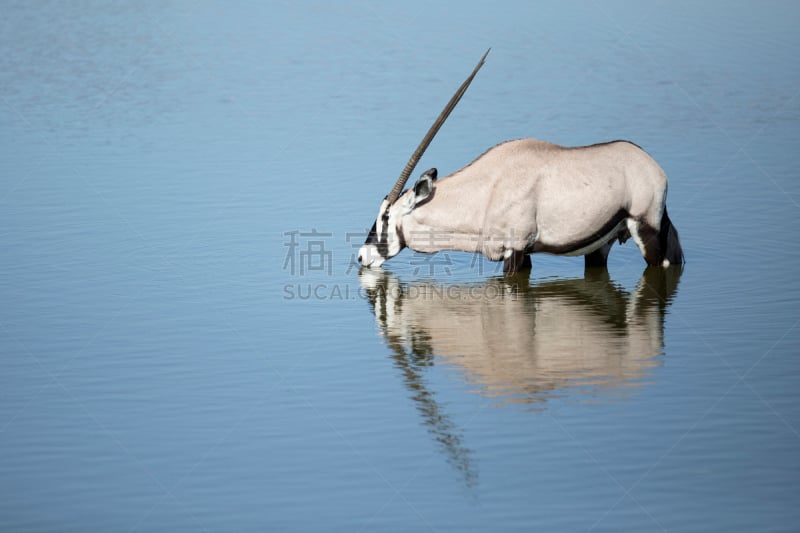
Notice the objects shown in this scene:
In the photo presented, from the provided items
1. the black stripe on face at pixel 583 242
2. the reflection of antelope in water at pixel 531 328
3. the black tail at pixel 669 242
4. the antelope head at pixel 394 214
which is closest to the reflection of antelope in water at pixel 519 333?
the reflection of antelope in water at pixel 531 328

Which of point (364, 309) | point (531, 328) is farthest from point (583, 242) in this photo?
point (364, 309)

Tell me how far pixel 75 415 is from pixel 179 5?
62.2ft

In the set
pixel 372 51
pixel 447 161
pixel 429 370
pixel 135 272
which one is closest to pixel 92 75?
pixel 372 51

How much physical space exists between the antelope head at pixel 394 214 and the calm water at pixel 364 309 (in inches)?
8.3

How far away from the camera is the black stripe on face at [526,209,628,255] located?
38.0 feet

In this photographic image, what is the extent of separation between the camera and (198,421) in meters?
8.21

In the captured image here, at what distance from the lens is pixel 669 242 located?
1202 cm

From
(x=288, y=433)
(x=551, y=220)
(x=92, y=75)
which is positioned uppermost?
(x=92, y=75)

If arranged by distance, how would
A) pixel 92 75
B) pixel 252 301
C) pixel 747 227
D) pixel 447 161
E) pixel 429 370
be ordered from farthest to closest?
pixel 92 75, pixel 447 161, pixel 747 227, pixel 252 301, pixel 429 370

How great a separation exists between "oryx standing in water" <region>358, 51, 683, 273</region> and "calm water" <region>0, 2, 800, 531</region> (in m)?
0.40

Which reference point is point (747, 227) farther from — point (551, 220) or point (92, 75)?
point (92, 75)

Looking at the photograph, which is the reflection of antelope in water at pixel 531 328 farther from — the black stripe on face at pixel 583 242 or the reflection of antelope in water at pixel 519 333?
the black stripe on face at pixel 583 242

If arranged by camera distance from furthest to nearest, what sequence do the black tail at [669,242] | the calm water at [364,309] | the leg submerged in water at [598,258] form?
the leg submerged in water at [598,258] → the black tail at [669,242] → the calm water at [364,309]

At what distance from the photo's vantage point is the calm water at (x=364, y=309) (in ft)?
23.5
